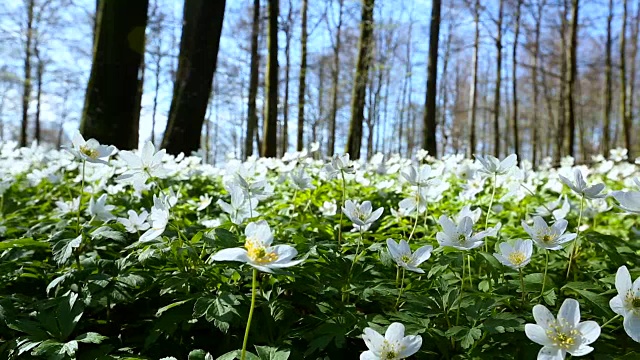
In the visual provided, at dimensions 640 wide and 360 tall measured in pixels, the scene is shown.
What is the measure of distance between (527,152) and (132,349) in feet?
134

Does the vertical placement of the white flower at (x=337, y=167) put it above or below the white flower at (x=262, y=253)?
above

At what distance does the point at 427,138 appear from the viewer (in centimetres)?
908

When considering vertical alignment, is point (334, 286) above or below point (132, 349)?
above

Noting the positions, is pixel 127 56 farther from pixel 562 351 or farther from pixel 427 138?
pixel 427 138

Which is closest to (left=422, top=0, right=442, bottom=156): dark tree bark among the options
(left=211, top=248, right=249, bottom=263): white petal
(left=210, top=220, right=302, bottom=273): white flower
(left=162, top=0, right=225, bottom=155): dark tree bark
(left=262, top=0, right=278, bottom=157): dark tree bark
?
(left=262, top=0, right=278, bottom=157): dark tree bark

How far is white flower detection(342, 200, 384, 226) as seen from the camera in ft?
5.35

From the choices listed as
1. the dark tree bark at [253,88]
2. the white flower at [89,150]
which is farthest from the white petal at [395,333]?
the dark tree bark at [253,88]

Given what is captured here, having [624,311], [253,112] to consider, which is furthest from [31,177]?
[253,112]

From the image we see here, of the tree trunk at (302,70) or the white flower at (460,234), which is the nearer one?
the white flower at (460,234)

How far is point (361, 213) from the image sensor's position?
67.7 inches

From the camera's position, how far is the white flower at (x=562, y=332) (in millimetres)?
1028

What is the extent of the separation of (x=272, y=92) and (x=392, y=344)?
26.5ft

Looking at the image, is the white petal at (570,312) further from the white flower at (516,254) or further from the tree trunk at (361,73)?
the tree trunk at (361,73)

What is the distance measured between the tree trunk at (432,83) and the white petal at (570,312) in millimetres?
8160
